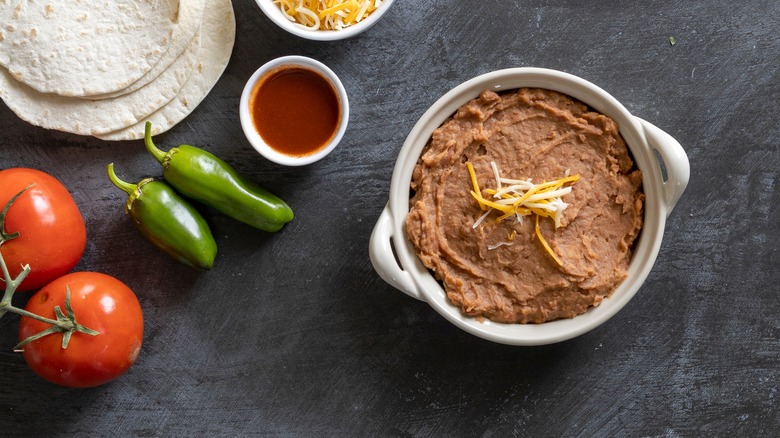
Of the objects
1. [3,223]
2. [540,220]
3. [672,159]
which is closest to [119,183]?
[3,223]

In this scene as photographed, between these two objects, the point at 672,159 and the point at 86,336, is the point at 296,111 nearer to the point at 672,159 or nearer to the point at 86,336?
the point at 86,336

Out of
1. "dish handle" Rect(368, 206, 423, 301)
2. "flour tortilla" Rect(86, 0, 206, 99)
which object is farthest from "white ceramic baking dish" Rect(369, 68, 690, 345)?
"flour tortilla" Rect(86, 0, 206, 99)

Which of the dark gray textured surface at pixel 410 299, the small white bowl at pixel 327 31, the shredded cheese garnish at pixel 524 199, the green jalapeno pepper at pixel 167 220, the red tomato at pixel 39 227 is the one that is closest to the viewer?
the shredded cheese garnish at pixel 524 199

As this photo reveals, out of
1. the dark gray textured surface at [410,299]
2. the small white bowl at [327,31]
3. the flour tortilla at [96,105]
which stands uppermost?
the small white bowl at [327,31]

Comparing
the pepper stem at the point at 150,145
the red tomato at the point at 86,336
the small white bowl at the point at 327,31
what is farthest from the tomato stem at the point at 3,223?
the small white bowl at the point at 327,31

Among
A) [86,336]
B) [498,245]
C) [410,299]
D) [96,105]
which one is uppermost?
[96,105]

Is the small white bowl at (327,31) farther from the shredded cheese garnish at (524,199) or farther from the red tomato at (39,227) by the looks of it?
the red tomato at (39,227)
